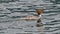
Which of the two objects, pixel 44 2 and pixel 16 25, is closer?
pixel 16 25

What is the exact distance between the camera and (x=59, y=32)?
25.9 meters

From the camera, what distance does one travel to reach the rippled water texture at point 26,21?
2625cm

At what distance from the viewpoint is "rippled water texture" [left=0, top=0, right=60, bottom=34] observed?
86.1 ft

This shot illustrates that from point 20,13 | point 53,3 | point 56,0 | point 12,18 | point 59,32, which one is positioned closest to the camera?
point 59,32

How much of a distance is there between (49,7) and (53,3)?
9.33 feet

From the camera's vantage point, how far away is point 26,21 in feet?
94.2

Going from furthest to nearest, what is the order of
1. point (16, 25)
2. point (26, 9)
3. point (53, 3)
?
point (53, 3), point (26, 9), point (16, 25)

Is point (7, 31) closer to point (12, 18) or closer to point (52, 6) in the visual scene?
point (12, 18)

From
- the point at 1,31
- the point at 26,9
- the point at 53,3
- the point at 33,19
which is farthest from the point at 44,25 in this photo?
the point at 53,3

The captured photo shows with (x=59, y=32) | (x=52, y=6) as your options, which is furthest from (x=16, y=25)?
(x=52, y=6)

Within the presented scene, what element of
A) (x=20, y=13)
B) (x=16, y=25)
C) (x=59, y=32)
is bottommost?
(x=59, y=32)

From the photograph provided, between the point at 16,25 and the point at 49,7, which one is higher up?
the point at 49,7

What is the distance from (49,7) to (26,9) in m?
2.91

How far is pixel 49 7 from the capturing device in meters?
37.8
